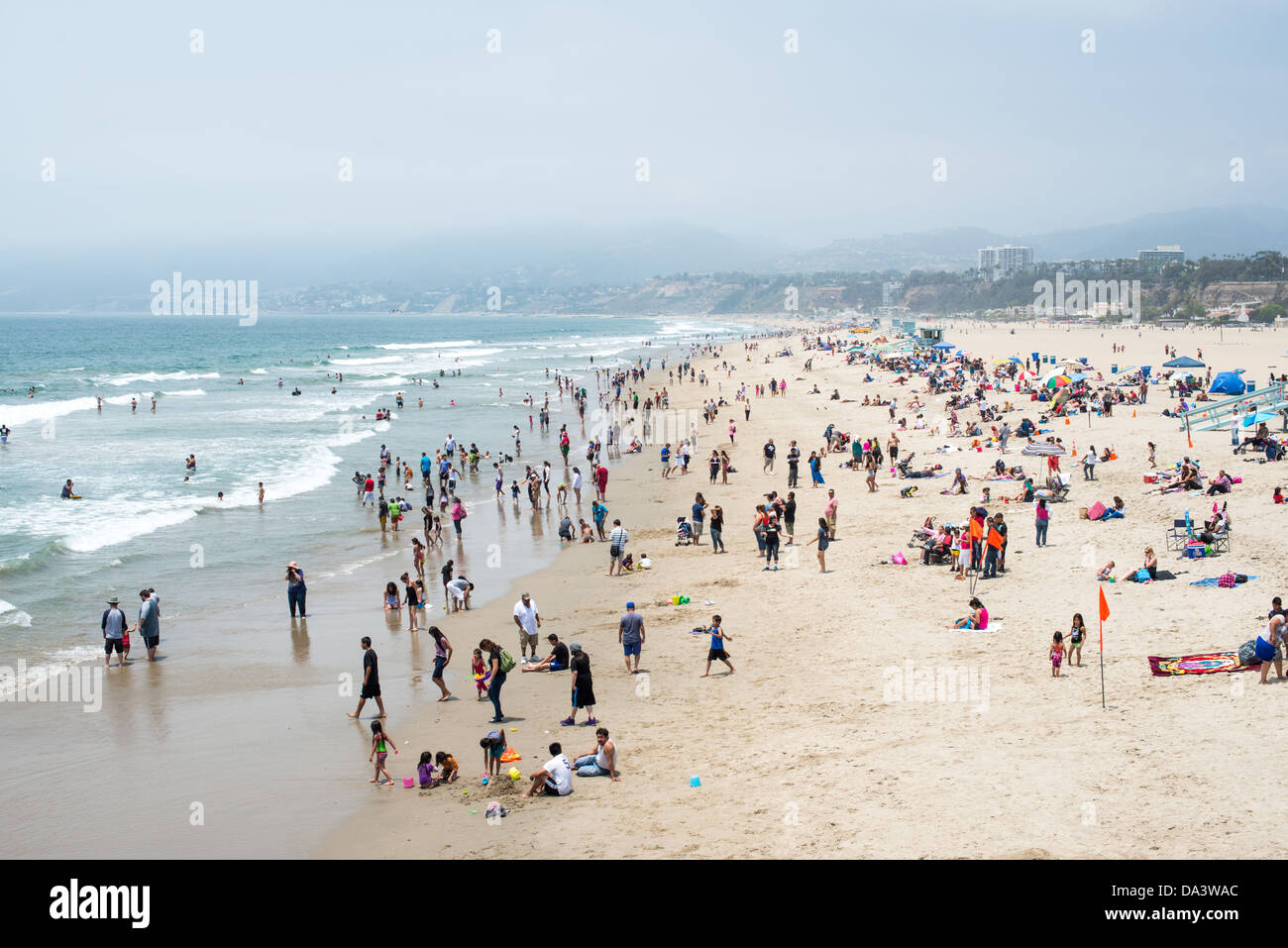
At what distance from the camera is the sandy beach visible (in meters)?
7.92

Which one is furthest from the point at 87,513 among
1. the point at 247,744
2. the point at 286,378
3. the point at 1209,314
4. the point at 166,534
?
the point at 1209,314

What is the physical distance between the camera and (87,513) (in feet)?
86.9

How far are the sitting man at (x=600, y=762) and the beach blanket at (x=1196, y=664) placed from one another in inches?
246

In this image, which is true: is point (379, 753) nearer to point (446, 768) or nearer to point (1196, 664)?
point (446, 768)

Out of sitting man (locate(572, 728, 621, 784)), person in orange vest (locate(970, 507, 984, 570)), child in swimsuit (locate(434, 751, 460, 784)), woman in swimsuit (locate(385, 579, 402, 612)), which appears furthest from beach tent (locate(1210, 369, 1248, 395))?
child in swimsuit (locate(434, 751, 460, 784))

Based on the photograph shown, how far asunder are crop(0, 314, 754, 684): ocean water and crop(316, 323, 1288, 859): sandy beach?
18.5 ft

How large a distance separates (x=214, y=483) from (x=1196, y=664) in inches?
1141

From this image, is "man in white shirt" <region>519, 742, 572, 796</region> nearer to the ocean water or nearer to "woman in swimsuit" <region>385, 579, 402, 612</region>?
"woman in swimsuit" <region>385, 579, 402, 612</region>

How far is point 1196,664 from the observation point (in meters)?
10.7

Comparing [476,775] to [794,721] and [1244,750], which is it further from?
[1244,750]

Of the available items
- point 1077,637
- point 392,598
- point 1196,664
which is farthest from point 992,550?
point 392,598

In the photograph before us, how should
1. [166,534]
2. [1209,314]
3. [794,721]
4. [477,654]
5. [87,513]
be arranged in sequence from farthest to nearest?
[1209,314]
[87,513]
[166,534]
[477,654]
[794,721]
